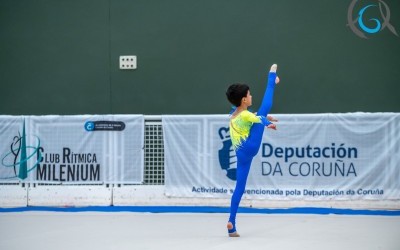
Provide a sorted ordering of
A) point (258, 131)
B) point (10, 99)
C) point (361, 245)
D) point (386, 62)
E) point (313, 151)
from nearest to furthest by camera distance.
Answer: point (361, 245), point (258, 131), point (313, 151), point (386, 62), point (10, 99)

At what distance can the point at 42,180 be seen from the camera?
1185cm

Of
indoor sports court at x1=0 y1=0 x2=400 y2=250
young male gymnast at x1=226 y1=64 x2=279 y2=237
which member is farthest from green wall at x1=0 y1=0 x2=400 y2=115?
young male gymnast at x1=226 y1=64 x2=279 y2=237

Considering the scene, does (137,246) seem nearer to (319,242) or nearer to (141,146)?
(319,242)

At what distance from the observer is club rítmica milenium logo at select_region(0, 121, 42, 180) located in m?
11.9

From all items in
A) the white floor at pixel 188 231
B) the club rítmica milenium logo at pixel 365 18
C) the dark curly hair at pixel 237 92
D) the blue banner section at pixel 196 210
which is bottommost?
the blue banner section at pixel 196 210

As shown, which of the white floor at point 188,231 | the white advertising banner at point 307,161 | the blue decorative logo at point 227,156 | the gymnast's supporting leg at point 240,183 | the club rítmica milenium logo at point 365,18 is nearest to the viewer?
the white floor at point 188,231

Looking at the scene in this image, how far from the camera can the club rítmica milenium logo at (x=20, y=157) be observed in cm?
1190

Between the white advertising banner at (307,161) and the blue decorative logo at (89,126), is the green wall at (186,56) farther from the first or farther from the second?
the white advertising banner at (307,161)

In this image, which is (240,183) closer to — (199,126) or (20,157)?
(199,126)

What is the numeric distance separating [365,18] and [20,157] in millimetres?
6907

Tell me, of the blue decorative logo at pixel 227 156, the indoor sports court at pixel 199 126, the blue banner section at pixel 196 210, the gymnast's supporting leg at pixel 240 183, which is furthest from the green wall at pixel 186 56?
the gymnast's supporting leg at pixel 240 183

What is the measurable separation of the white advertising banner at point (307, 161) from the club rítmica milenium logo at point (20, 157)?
7.38 feet

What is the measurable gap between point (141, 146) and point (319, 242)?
15.9 feet

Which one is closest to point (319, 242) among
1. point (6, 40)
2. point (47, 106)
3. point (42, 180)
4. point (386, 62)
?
point (42, 180)
